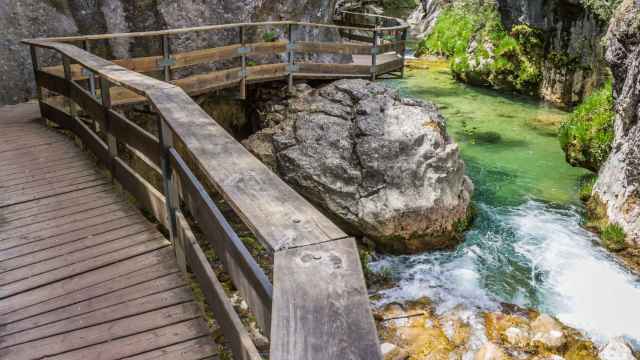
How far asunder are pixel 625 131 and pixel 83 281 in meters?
11.7

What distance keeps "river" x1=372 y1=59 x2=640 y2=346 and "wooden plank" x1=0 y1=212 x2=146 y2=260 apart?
5.07 m

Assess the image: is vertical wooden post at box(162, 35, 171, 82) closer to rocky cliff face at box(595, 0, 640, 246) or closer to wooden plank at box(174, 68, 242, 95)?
wooden plank at box(174, 68, 242, 95)

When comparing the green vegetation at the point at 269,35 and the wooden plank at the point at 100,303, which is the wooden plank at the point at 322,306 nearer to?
the wooden plank at the point at 100,303

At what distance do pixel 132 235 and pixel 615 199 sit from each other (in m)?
10.2

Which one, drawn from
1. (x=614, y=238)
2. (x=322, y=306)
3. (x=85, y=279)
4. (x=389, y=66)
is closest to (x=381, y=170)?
(x=614, y=238)

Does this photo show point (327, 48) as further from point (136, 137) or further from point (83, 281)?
point (83, 281)

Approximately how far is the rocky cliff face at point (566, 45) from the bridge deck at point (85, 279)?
17814 millimetres

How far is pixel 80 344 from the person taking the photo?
11.6 feet

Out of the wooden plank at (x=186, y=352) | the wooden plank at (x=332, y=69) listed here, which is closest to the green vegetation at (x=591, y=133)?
the wooden plank at (x=332, y=69)

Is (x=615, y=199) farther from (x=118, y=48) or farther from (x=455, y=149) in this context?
Result: (x=118, y=48)

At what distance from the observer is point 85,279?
14.2ft

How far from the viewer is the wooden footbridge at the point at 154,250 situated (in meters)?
1.71

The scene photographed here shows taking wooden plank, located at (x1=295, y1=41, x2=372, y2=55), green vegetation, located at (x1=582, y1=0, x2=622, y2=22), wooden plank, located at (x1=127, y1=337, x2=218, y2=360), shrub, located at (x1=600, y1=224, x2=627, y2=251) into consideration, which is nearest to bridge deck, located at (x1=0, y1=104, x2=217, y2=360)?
wooden plank, located at (x1=127, y1=337, x2=218, y2=360)

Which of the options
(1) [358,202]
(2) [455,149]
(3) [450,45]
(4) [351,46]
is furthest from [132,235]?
(3) [450,45]
